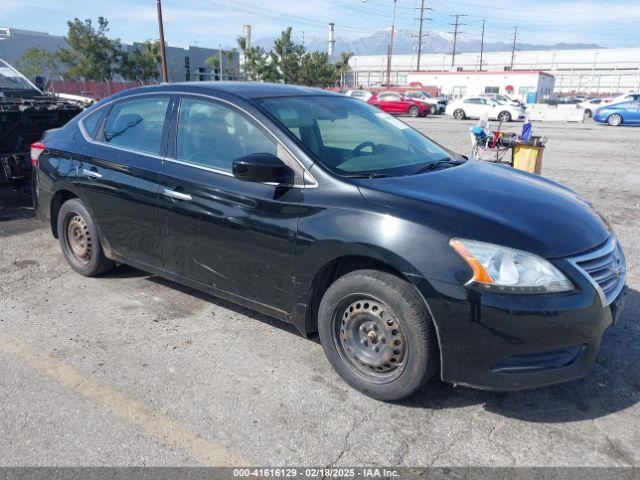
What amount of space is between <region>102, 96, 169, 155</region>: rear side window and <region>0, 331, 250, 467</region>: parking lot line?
1.65 meters

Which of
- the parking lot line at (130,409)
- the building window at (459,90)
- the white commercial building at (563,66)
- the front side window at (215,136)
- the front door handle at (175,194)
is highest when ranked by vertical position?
the white commercial building at (563,66)

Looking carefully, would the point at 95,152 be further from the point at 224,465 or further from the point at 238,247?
the point at 224,465

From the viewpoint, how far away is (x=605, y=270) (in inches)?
112

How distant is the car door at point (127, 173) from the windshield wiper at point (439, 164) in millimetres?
1914

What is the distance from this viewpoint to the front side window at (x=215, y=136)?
3.47 meters

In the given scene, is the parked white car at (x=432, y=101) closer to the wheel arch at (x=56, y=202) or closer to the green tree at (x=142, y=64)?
the green tree at (x=142, y=64)

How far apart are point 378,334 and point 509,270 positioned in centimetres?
80

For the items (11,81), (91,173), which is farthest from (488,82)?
(91,173)

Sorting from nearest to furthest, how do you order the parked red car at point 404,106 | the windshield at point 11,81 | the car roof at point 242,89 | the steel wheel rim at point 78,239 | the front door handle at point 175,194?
the front door handle at point 175,194
the car roof at point 242,89
the steel wheel rim at point 78,239
the windshield at point 11,81
the parked red car at point 404,106

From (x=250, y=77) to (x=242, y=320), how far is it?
54018 millimetres

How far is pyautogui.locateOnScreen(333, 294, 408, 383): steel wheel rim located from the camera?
9.41 ft

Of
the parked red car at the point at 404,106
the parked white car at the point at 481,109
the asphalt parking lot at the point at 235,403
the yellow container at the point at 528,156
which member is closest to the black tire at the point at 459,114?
the parked white car at the point at 481,109

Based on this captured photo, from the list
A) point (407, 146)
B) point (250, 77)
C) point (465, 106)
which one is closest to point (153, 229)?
point (407, 146)

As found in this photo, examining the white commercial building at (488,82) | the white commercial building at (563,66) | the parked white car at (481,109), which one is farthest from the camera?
the white commercial building at (563,66)
